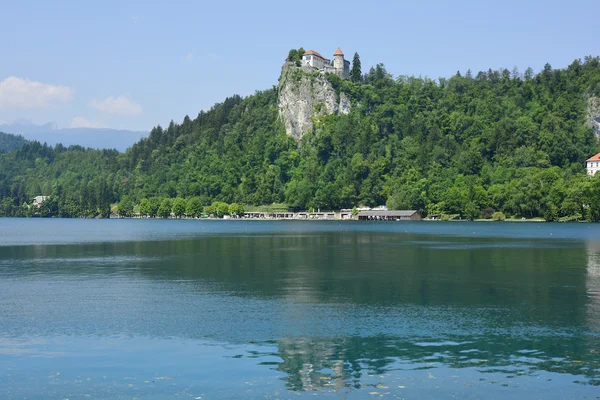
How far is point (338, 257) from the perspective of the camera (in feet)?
267

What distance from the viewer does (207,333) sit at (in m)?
35.4

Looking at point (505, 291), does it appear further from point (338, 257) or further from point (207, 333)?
point (338, 257)

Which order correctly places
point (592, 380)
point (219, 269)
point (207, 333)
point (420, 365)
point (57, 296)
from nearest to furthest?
point (592, 380)
point (420, 365)
point (207, 333)
point (57, 296)
point (219, 269)

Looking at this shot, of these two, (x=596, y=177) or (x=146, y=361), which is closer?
(x=146, y=361)

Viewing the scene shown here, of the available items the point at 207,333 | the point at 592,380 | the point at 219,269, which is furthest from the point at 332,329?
the point at 219,269

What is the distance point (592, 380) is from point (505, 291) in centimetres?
2465

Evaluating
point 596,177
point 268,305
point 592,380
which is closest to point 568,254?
point 268,305

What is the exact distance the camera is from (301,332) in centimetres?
3541

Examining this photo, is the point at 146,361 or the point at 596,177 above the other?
the point at 596,177

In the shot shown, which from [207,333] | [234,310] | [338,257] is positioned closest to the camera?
[207,333]

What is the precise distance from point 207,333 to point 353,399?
1300 cm

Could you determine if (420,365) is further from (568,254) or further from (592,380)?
(568,254)

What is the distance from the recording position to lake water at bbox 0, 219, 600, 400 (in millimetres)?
26141

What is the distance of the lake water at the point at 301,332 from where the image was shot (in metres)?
26.1
